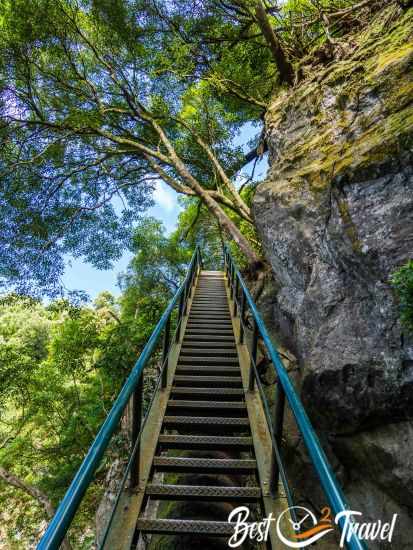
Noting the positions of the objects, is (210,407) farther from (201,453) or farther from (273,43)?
(273,43)

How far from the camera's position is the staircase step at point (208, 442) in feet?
8.61

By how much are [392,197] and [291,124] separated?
154 inches

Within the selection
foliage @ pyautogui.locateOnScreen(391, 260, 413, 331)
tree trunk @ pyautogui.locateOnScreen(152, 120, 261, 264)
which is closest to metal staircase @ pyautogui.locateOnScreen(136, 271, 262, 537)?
foliage @ pyautogui.locateOnScreen(391, 260, 413, 331)

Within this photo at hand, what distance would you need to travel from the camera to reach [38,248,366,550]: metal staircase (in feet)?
4.12

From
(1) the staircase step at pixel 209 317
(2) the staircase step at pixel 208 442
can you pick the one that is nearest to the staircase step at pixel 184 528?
(2) the staircase step at pixel 208 442

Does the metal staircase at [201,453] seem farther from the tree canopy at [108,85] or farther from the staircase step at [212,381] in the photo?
the tree canopy at [108,85]

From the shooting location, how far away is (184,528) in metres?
1.89

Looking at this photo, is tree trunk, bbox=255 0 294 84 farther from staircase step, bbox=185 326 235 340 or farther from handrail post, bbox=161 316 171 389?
handrail post, bbox=161 316 171 389

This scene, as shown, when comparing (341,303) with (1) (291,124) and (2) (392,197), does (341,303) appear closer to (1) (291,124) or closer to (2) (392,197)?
(2) (392,197)

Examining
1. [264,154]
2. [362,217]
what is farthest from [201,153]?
[362,217]

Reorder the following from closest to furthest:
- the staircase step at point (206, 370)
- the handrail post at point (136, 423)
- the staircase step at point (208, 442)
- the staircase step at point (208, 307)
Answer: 1. the handrail post at point (136, 423)
2. the staircase step at point (208, 442)
3. the staircase step at point (206, 370)
4. the staircase step at point (208, 307)

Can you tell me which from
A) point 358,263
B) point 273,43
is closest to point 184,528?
point 358,263

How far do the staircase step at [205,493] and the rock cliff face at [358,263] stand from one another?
131 centimetres

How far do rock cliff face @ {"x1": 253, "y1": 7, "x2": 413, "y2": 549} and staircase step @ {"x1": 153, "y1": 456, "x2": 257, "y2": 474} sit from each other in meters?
1.23
